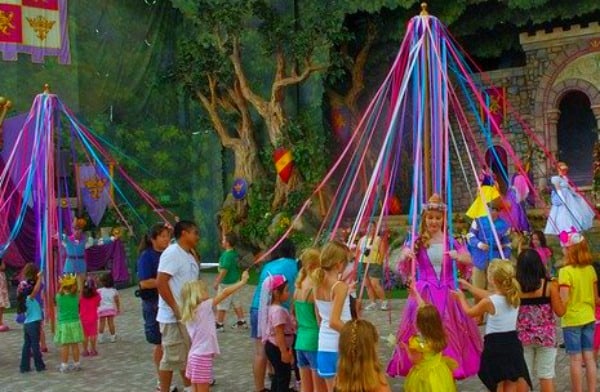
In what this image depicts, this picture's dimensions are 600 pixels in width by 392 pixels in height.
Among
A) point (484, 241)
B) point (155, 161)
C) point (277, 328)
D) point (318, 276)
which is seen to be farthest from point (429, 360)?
point (155, 161)

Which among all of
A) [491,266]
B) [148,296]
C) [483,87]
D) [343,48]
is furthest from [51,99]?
[483,87]

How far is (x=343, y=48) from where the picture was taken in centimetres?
1991

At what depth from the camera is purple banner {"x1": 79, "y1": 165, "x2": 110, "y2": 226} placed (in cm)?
1814

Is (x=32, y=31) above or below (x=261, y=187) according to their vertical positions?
above

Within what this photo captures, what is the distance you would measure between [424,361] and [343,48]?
16.4 metres

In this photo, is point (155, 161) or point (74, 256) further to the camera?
point (155, 161)

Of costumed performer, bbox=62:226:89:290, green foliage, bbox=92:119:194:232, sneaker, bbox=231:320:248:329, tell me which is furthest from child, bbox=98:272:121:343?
green foliage, bbox=92:119:194:232

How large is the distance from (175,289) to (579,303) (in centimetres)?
317

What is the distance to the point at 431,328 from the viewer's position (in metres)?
4.30

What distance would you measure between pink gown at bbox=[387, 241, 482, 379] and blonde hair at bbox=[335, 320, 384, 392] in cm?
273

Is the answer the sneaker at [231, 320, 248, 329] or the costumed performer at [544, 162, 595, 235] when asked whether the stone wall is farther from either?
the sneaker at [231, 320, 248, 329]

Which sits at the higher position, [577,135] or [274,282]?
[577,135]

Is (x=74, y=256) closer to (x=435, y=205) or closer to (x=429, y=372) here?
(x=435, y=205)

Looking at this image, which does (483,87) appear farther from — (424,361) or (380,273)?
(424,361)
